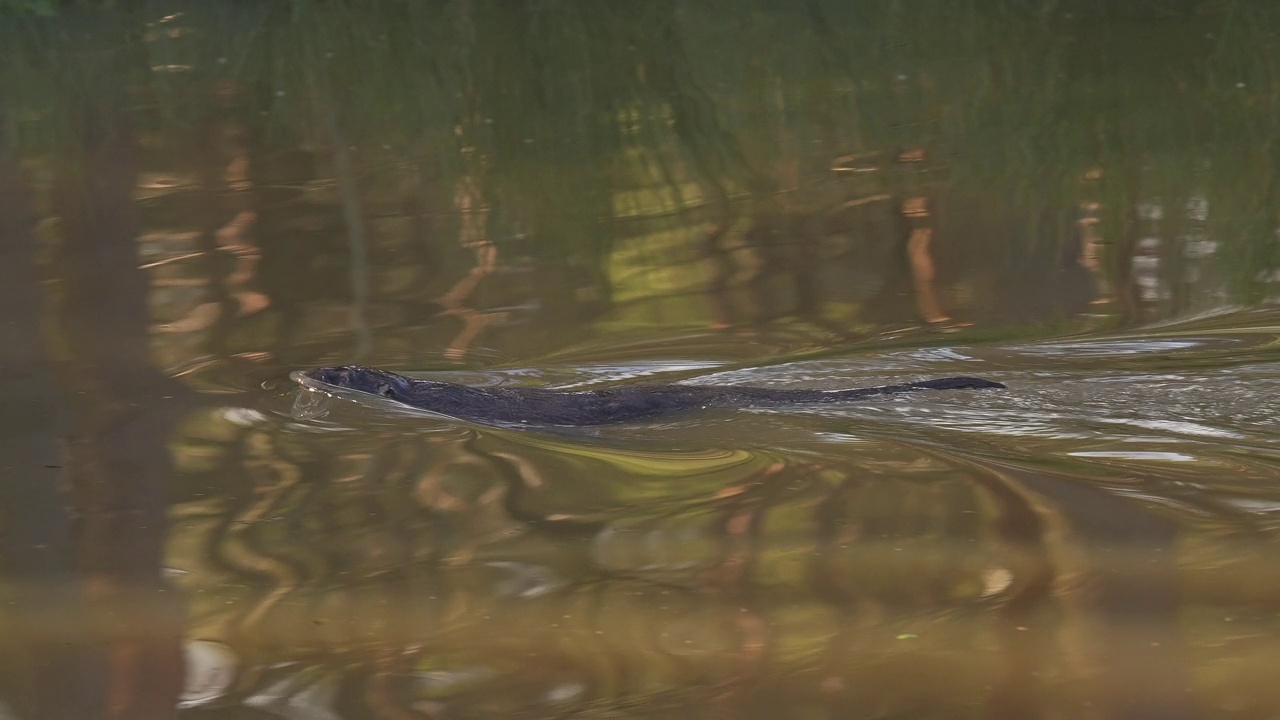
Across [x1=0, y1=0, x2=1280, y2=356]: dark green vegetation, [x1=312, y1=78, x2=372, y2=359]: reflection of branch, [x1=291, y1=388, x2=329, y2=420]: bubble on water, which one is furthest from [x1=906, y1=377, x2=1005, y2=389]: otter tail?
[x1=312, y1=78, x2=372, y2=359]: reflection of branch

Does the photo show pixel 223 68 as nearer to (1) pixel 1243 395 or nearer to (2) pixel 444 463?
(2) pixel 444 463

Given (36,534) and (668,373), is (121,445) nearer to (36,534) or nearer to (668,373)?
(36,534)

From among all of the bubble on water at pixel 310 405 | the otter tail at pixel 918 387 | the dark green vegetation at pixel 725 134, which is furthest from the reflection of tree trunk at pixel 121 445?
the otter tail at pixel 918 387

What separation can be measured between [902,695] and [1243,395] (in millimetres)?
2180

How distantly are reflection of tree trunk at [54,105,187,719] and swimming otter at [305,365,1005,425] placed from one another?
0.64 m

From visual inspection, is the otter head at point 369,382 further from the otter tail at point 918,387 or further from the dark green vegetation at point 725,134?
the otter tail at point 918,387

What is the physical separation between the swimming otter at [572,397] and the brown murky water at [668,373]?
2.3 inches

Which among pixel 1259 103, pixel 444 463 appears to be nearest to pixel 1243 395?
pixel 444 463

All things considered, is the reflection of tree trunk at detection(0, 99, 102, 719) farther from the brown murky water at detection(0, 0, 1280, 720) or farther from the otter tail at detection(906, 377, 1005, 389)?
the otter tail at detection(906, 377, 1005, 389)

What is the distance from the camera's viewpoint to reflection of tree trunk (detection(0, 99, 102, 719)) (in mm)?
3391

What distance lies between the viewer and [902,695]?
315 centimetres

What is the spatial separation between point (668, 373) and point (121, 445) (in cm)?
183

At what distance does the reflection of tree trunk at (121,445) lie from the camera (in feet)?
11.5

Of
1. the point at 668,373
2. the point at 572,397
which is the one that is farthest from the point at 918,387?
the point at 572,397
